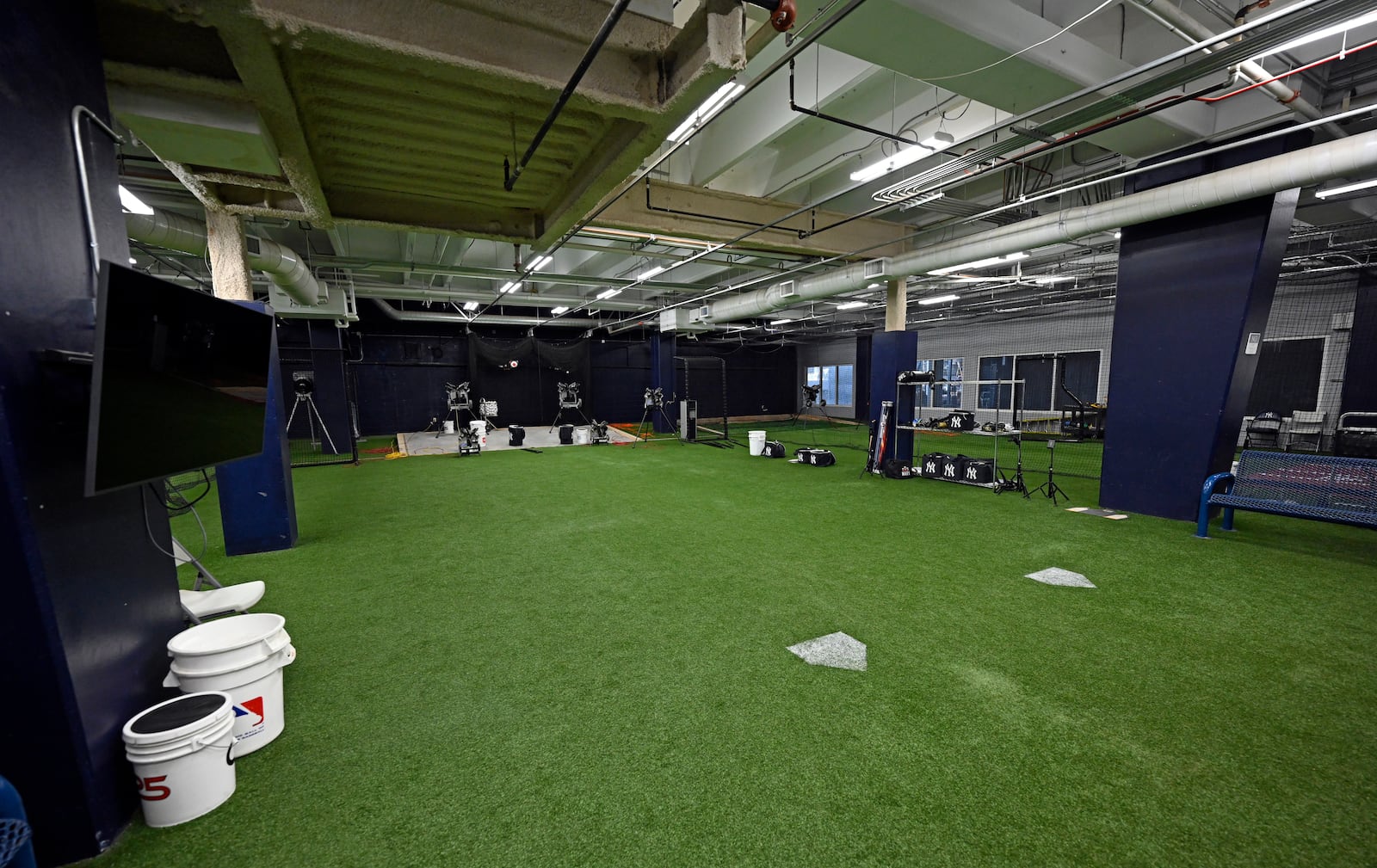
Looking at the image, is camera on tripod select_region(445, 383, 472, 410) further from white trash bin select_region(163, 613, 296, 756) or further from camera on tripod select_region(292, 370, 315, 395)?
white trash bin select_region(163, 613, 296, 756)

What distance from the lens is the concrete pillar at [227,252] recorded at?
13.2 ft

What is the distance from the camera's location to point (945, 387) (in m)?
15.2

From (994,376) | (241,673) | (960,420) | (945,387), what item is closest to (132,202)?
(241,673)

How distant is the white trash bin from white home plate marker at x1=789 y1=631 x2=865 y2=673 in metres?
2.27

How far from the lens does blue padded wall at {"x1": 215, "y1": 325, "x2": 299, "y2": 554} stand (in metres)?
4.16

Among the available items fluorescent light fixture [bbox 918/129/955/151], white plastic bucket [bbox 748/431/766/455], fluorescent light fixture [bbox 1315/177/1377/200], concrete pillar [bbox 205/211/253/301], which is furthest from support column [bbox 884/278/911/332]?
concrete pillar [bbox 205/211/253/301]

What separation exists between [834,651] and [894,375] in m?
5.95

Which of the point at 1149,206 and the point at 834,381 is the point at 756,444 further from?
the point at 834,381

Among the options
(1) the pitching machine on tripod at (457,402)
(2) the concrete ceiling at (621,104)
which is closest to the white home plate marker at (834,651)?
(2) the concrete ceiling at (621,104)

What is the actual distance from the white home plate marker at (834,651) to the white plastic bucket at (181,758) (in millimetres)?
2290

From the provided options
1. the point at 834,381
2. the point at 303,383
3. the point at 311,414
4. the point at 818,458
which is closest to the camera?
the point at 818,458

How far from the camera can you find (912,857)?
142cm

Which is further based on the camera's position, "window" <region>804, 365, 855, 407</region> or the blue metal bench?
"window" <region>804, 365, 855, 407</region>

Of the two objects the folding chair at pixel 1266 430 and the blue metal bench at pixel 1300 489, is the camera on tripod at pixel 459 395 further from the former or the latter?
the folding chair at pixel 1266 430
